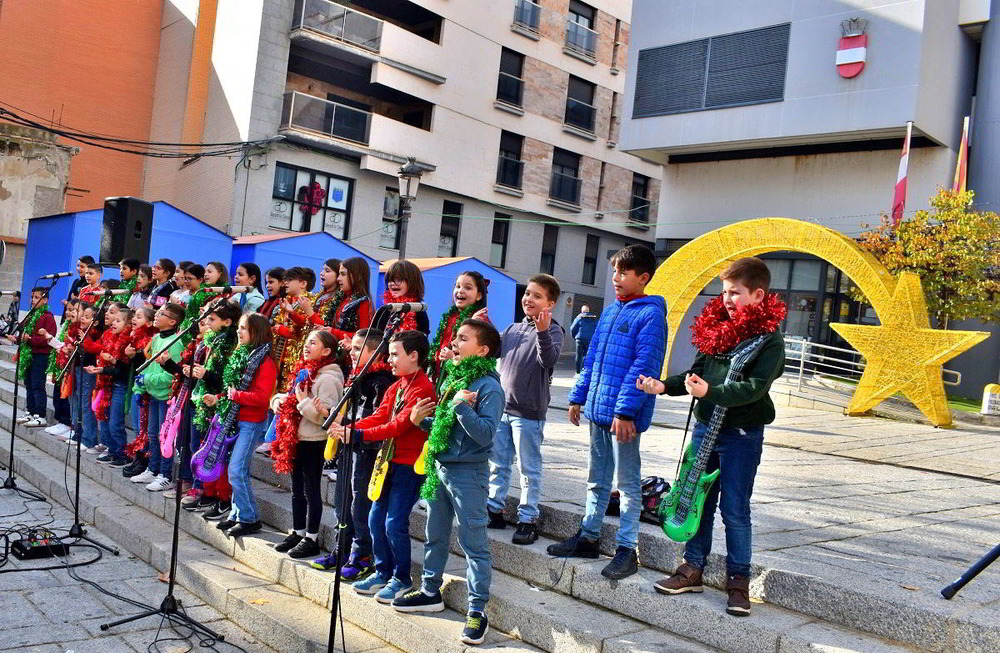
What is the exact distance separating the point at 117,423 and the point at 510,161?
2147 cm

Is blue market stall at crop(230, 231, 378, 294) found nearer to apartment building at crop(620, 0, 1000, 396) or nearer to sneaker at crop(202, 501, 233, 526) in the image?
sneaker at crop(202, 501, 233, 526)

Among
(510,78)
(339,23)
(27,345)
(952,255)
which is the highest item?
(510,78)

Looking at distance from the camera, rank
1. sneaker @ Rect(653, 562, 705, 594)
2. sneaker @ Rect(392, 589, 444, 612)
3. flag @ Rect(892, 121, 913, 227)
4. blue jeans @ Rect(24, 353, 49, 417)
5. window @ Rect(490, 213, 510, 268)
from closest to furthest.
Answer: sneaker @ Rect(653, 562, 705, 594) < sneaker @ Rect(392, 589, 444, 612) < blue jeans @ Rect(24, 353, 49, 417) < flag @ Rect(892, 121, 913, 227) < window @ Rect(490, 213, 510, 268)

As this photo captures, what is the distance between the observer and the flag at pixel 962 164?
19.8 m

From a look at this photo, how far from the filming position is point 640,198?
32.9m

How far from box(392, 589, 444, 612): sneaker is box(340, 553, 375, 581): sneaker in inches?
25.4

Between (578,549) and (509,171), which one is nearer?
(578,549)

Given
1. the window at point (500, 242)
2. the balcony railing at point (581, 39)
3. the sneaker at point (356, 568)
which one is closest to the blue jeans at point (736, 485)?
the sneaker at point (356, 568)

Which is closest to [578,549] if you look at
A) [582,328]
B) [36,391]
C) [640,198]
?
[36,391]

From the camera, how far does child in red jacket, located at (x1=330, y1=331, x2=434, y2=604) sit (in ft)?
16.3

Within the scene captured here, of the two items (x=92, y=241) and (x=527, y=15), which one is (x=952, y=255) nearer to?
(x=527, y=15)

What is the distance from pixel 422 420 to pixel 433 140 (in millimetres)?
22241

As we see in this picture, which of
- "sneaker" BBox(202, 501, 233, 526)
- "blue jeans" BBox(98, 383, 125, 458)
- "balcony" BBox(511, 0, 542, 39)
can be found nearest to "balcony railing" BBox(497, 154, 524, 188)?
"balcony" BBox(511, 0, 542, 39)

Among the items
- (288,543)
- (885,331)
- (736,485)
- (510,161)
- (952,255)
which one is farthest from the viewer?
(510,161)
